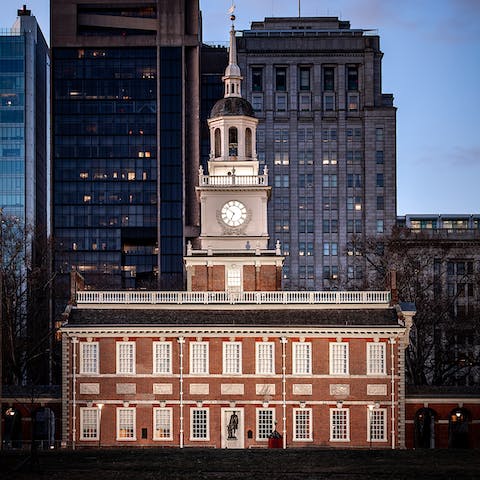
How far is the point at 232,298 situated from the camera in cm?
7850


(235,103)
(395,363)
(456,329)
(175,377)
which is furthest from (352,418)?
(456,329)

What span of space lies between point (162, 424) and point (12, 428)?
9.87m

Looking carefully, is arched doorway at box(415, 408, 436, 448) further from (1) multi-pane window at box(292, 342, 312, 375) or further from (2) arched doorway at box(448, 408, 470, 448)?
(1) multi-pane window at box(292, 342, 312, 375)

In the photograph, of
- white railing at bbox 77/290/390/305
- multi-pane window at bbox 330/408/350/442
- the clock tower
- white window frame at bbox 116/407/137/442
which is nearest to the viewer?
white window frame at bbox 116/407/137/442

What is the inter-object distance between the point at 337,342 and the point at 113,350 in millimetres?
13761

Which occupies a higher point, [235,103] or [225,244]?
[235,103]

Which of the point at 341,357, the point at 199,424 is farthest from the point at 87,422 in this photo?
the point at 341,357

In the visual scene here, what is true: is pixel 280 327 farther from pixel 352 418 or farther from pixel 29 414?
pixel 29 414

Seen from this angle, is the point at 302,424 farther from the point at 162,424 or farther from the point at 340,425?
the point at 162,424

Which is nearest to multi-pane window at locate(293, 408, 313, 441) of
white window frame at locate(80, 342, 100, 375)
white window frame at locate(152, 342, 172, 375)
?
white window frame at locate(152, 342, 172, 375)

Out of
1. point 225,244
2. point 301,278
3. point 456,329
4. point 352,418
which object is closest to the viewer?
point 352,418

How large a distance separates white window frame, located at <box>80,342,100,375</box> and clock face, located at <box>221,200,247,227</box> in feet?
48.4

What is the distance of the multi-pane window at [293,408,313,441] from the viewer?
246 ft

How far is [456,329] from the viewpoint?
359ft
